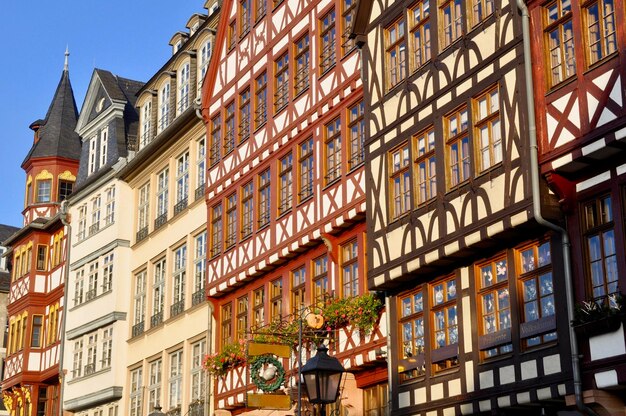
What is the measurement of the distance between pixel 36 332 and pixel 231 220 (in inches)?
599

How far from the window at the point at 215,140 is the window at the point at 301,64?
427 cm

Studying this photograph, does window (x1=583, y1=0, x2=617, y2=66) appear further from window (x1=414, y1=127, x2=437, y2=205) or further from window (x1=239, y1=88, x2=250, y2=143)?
window (x1=239, y1=88, x2=250, y2=143)

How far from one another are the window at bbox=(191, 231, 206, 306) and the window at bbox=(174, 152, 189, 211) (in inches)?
58.3

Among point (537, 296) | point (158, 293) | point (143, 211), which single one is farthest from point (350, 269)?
point (143, 211)

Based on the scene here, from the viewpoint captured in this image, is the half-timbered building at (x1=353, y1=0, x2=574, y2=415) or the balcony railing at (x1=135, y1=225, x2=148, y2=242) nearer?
the half-timbered building at (x1=353, y1=0, x2=574, y2=415)

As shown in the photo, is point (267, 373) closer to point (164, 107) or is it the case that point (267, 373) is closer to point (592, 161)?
point (592, 161)

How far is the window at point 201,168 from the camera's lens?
31.5 meters

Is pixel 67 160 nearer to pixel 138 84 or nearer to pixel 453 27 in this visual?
pixel 138 84

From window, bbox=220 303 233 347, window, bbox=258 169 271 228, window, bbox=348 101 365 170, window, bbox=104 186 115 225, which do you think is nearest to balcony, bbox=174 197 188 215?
window, bbox=220 303 233 347

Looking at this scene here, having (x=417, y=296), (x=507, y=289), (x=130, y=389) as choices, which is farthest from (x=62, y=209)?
(x=507, y=289)

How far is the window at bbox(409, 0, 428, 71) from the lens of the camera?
69.2 ft

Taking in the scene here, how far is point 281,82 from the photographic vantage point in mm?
27578

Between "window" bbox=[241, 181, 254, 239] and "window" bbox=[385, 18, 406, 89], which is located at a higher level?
"window" bbox=[385, 18, 406, 89]

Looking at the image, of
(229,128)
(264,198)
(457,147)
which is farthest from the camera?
(229,128)
